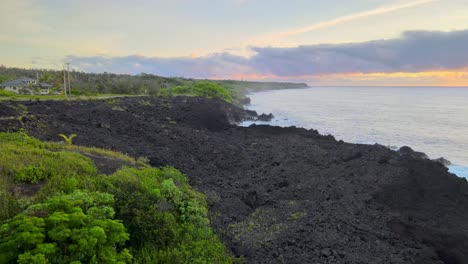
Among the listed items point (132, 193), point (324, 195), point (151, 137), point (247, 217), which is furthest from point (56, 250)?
point (151, 137)

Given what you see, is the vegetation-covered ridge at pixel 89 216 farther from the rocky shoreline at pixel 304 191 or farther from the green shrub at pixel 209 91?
the green shrub at pixel 209 91

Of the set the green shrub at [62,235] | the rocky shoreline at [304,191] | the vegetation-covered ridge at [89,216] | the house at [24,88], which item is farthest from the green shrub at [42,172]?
the house at [24,88]

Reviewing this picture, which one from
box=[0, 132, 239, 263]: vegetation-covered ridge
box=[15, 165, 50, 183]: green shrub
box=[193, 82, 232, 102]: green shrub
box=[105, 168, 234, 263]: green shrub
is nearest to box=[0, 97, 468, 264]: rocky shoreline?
box=[105, 168, 234, 263]: green shrub

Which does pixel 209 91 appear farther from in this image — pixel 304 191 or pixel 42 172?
pixel 42 172

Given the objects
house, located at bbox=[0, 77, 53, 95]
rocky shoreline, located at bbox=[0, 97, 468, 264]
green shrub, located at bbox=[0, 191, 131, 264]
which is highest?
house, located at bbox=[0, 77, 53, 95]

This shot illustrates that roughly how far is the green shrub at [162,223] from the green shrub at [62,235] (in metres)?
0.85

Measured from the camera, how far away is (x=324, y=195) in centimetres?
1528

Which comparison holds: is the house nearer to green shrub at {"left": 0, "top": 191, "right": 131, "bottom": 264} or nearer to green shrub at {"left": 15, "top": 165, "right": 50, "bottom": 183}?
green shrub at {"left": 15, "top": 165, "right": 50, "bottom": 183}

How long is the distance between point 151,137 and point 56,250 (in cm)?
1811

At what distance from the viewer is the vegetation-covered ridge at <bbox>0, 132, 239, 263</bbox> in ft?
19.6

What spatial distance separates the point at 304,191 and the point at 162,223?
893 cm

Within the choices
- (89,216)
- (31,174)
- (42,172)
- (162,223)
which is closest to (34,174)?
(31,174)

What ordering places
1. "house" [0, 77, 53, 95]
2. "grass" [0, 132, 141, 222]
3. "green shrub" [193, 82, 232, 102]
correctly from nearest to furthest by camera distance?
1. "grass" [0, 132, 141, 222]
2. "house" [0, 77, 53, 95]
3. "green shrub" [193, 82, 232, 102]

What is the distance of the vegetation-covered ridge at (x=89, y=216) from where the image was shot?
19.6 feet
